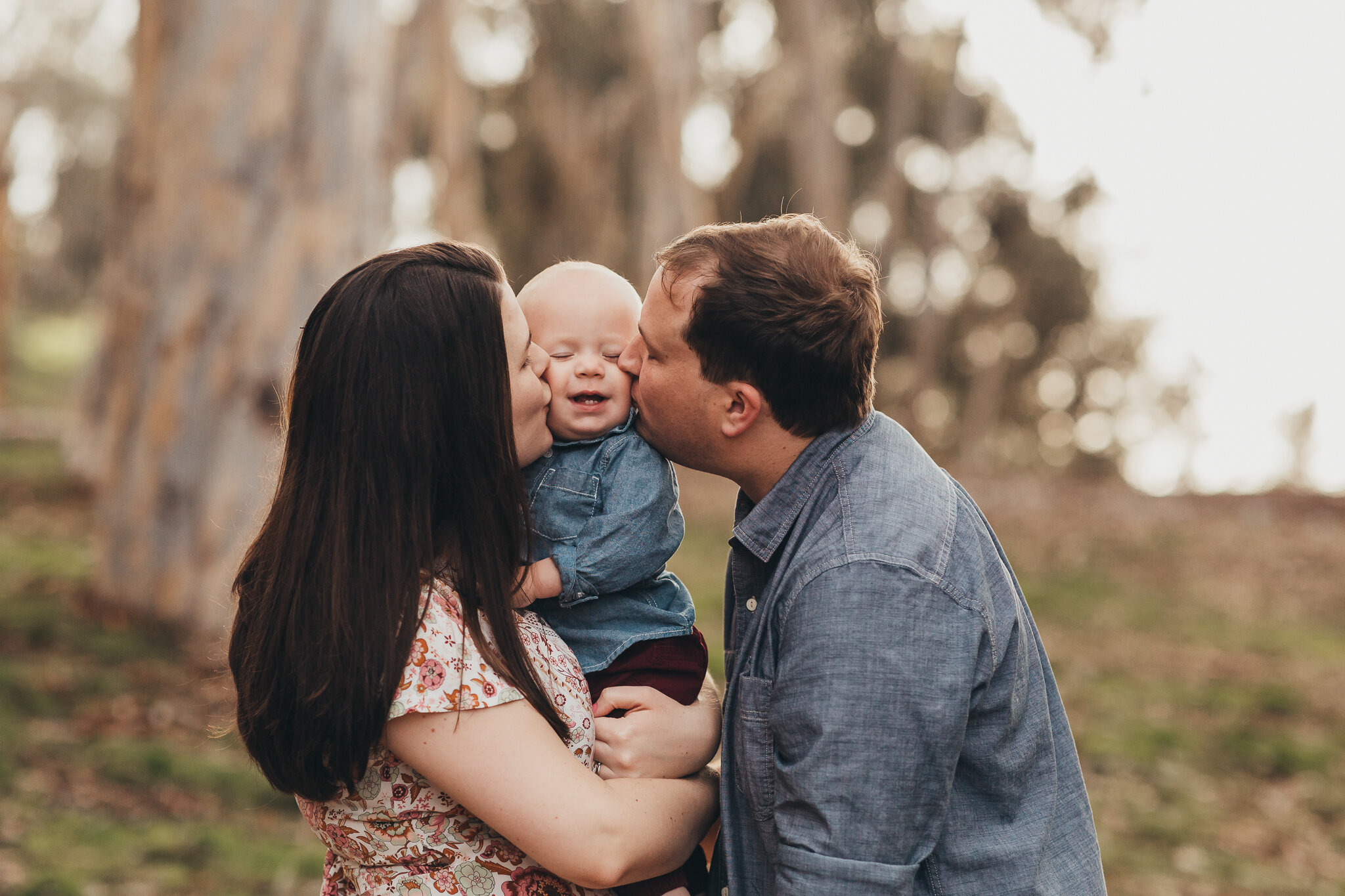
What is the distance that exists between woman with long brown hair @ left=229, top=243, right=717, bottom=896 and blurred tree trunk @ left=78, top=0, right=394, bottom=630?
14.4 feet

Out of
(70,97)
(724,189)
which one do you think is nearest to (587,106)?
(724,189)

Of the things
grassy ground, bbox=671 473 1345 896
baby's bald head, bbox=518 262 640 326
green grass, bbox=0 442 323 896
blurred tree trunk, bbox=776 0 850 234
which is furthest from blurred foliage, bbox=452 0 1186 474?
baby's bald head, bbox=518 262 640 326

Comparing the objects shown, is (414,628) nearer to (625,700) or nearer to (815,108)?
(625,700)

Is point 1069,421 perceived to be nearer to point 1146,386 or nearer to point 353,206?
point 1146,386

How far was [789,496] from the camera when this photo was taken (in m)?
1.84

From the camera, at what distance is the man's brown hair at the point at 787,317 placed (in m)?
1.79

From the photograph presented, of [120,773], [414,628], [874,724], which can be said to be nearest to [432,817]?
[414,628]

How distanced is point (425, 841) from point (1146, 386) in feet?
85.4

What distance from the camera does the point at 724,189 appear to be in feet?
65.8

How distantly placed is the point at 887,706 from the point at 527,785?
1.68 ft

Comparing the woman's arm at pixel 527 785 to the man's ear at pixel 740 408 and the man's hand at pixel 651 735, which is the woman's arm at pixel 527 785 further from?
the man's ear at pixel 740 408

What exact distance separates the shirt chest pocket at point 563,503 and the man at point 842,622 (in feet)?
0.55

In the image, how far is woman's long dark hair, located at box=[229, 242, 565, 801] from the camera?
5.11 ft

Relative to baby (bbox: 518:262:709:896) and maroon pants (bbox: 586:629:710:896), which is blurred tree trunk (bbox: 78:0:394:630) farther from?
maroon pants (bbox: 586:629:710:896)
